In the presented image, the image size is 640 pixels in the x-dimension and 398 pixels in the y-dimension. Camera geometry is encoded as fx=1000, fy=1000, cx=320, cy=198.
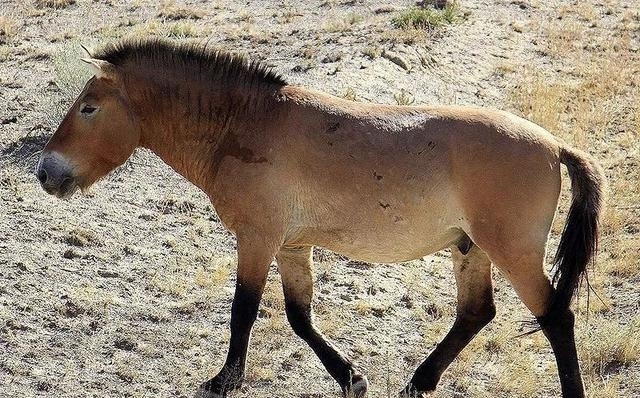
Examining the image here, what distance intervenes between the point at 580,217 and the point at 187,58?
9.16ft

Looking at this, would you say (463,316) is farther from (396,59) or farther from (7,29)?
(7,29)

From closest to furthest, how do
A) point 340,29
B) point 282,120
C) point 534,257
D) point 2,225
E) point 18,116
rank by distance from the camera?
point 534,257 < point 282,120 < point 2,225 < point 18,116 < point 340,29

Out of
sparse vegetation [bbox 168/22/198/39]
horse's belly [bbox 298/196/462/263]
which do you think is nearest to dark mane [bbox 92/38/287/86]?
horse's belly [bbox 298/196/462/263]

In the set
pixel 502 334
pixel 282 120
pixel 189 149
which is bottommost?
pixel 502 334

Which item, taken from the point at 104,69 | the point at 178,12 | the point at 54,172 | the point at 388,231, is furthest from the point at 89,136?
the point at 178,12

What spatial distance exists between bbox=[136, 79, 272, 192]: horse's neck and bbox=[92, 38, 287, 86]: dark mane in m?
0.15

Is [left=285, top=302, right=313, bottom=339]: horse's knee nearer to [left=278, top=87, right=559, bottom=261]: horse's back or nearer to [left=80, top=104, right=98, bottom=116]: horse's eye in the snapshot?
[left=278, top=87, right=559, bottom=261]: horse's back

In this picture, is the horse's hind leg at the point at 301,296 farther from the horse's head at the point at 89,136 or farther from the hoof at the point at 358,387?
the horse's head at the point at 89,136

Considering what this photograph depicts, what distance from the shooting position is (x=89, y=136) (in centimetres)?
653

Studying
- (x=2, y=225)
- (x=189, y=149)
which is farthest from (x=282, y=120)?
(x=2, y=225)

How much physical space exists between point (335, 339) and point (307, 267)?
98cm

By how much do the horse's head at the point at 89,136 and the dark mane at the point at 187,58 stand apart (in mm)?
180

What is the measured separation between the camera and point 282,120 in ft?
21.5

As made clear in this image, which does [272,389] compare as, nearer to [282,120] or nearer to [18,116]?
[282,120]
